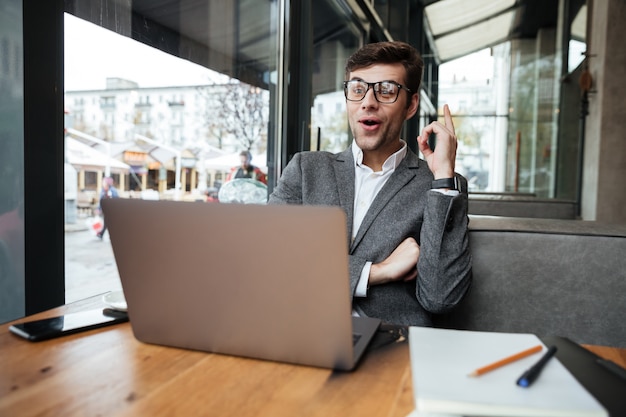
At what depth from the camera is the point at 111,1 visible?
4.61 feet

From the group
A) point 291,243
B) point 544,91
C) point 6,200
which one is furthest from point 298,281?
point 544,91

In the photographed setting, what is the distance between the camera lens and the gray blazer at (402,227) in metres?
1.12

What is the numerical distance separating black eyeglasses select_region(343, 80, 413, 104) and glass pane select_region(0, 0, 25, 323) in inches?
30.8

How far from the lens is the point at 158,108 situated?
5.64 ft

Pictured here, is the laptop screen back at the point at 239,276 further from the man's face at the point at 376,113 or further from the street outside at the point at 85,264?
the man's face at the point at 376,113

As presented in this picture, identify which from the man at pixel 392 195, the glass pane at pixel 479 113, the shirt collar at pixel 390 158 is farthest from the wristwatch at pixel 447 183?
the glass pane at pixel 479 113

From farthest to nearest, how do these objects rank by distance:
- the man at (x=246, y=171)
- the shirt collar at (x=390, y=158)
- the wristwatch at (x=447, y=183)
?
the man at (x=246, y=171)
the shirt collar at (x=390, y=158)
the wristwatch at (x=447, y=183)

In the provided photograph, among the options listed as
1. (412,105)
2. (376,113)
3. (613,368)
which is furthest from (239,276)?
(412,105)

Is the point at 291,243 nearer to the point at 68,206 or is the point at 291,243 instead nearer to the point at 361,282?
the point at 361,282

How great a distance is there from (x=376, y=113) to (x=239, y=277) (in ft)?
2.89

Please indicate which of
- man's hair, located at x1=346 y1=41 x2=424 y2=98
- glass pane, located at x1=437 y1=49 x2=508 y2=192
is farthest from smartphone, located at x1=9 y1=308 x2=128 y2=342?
glass pane, located at x1=437 y1=49 x2=508 y2=192

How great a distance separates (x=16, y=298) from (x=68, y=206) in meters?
0.25

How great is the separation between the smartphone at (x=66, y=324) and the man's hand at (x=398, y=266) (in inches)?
22.3

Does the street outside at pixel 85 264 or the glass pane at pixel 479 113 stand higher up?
the glass pane at pixel 479 113
